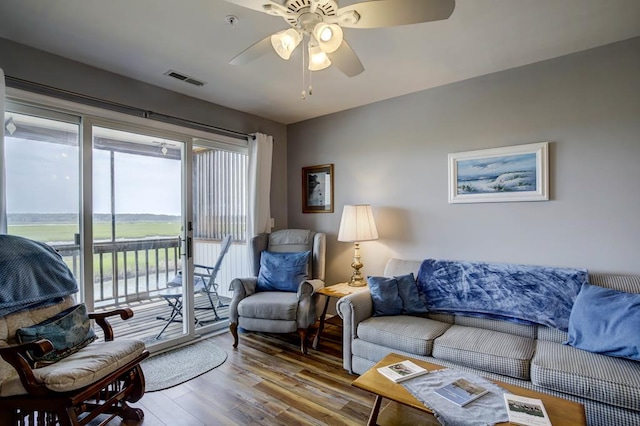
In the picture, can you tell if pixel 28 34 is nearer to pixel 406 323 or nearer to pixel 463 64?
pixel 463 64

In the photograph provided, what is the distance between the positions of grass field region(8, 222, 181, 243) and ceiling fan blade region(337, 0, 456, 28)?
259cm

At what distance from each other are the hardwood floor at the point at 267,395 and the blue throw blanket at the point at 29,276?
3.04ft

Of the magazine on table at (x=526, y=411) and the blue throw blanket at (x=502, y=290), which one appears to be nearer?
the magazine on table at (x=526, y=411)

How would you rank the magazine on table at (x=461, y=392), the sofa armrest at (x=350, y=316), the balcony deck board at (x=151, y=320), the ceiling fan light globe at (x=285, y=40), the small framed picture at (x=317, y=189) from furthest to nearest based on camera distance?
the small framed picture at (x=317, y=189), the balcony deck board at (x=151, y=320), the sofa armrest at (x=350, y=316), the ceiling fan light globe at (x=285, y=40), the magazine on table at (x=461, y=392)

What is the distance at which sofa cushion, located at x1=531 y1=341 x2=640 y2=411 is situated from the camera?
1.61 m

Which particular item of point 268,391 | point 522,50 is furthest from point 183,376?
point 522,50

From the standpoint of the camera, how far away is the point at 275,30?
2.16 metres

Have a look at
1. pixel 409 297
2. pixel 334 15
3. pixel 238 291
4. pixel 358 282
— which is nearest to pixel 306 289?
pixel 358 282

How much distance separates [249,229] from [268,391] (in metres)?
1.93

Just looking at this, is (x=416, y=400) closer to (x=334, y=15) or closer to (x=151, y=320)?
(x=334, y=15)

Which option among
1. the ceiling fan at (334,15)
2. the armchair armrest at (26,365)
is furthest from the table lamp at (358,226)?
the armchair armrest at (26,365)

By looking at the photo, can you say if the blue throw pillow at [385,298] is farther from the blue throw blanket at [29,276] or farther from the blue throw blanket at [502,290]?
the blue throw blanket at [29,276]

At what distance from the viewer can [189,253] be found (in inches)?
128

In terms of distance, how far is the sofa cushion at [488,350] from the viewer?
76.1 inches
